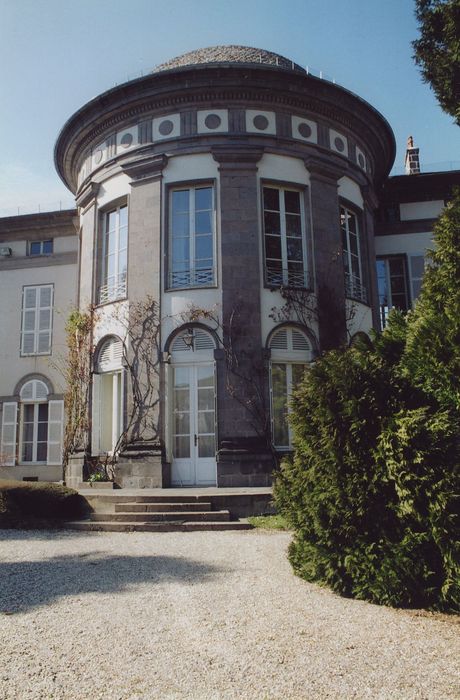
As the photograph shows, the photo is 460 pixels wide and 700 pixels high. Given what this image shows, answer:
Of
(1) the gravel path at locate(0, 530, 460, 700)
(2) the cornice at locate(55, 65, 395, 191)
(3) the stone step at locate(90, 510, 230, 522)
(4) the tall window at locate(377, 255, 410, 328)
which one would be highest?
(2) the cornice at locate(55, 65, 395, 191)

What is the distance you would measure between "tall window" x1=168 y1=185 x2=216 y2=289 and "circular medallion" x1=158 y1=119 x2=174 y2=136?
1.31 m

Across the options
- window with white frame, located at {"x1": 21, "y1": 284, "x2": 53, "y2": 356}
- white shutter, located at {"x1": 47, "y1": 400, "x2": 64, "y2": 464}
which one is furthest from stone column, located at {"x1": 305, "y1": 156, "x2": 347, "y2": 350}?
window with white frame, located at {"x1": 21, "y1": 284, "x2": 53, "y2": 356}

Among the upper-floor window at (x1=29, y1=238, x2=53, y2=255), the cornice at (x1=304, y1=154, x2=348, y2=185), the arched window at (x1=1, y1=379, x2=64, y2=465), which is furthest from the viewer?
the upper-floor window at (x1=29, y1=238, x2=53, y2=255)

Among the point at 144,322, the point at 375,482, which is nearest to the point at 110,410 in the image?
the point at 144,322

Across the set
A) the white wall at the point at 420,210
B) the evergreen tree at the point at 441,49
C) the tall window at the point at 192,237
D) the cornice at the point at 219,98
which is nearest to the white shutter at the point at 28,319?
the cornice at the point at 219,98

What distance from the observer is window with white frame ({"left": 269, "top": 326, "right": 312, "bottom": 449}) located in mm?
11617

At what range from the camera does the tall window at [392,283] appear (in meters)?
15.8

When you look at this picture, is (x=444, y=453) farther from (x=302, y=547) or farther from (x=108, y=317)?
(x=108, y=317)

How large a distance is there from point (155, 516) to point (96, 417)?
14.5ft

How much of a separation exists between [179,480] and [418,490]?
7409 mm

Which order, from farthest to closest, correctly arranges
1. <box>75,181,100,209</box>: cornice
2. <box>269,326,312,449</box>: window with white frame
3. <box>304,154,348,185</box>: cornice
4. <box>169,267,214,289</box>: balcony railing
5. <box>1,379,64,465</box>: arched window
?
<box>1,379,64,465</box>: arched window, <box>75,181,100,209</box>: cornice, <box>304,154,348,185</box>: cornice, <box>169,267,214,289</box>: balcony railing, <box>269,326,312,449</box>: window with white frame

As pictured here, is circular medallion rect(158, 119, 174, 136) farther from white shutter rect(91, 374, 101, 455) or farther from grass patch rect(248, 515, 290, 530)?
grass patch rect(248, 515, 290, 530)

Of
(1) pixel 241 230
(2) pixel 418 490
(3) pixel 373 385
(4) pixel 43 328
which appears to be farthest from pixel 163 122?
(2) pixel 418 490

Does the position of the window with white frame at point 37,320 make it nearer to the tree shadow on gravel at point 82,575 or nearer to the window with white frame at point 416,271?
the window with white frame at point 416,271
